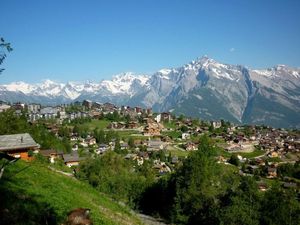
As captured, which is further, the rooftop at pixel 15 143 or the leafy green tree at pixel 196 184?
the leafy green tree at pixel 196 184

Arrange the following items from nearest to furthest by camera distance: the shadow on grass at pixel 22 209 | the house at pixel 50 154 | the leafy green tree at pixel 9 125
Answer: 1. the shadow on grass at pixel 22 209
2. the leafy green tree at pixel 9 125
3. the house at pixel 50 154

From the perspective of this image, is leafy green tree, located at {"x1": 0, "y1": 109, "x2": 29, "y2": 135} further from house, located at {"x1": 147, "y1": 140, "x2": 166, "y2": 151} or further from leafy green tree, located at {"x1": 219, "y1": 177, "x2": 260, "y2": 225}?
house, located at {"x1": 147, "y1": 140, "x2": 166, "y2": 151}

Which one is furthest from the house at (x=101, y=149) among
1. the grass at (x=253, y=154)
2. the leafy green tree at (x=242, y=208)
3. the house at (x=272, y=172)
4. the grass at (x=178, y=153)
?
the leafy green tree at (x=242, y=208)

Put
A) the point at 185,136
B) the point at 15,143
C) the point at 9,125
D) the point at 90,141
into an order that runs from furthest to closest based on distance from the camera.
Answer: the point at 185,136, the point at 90,141, the point at 9,125, the point at 15,143

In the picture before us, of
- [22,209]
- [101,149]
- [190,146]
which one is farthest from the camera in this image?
[190,146]

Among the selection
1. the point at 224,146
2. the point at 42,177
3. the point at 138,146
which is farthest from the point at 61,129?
the point at 42,177

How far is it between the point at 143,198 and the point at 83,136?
387 ft

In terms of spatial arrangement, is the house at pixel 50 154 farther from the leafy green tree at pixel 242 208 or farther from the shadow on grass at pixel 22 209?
the shadow on grass at pixel 22 209

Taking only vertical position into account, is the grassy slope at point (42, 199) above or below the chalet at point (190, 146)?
above

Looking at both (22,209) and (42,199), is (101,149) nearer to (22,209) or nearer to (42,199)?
(42,199)

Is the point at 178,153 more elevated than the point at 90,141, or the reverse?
the point at 90,141

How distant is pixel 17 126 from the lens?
196ft

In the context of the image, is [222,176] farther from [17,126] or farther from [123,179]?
[17,126]

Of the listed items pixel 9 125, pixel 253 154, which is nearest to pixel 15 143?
pixel 9 125
